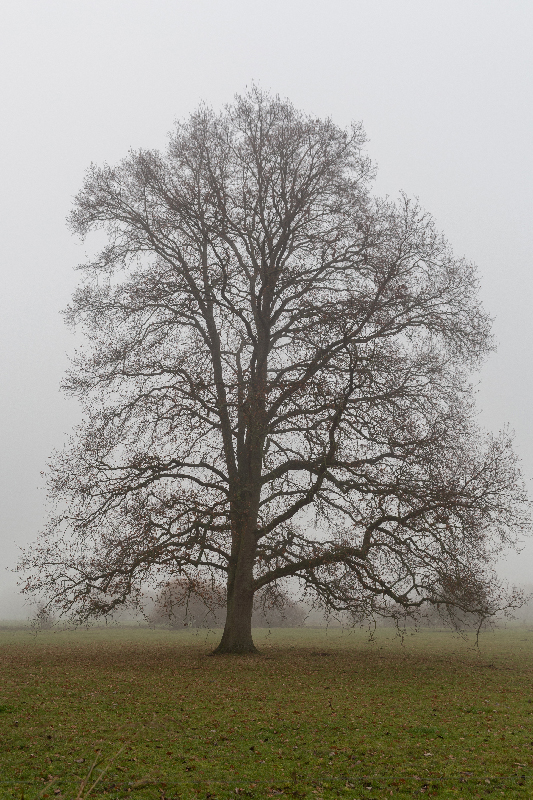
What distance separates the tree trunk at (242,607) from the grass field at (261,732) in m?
3.02

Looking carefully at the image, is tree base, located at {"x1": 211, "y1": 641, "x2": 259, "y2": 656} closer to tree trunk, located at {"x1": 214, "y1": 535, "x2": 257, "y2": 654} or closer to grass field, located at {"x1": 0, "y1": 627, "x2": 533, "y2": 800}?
tree trunk, located at {"x1": 214, "y1": 535, "x2": 257, "y2": 654}

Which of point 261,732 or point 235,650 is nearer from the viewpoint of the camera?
point 261,732

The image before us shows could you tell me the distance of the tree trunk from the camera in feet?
65.4

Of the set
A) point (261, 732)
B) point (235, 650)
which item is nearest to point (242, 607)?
point (235, 650)

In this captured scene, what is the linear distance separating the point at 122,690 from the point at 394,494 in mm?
9173

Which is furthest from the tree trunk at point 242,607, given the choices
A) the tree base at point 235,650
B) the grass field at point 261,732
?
A: the grass field at point 261,732

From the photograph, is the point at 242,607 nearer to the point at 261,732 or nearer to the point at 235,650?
the point at 235,650

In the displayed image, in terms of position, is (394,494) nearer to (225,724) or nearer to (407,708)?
(407,708)

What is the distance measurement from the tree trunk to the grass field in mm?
3020

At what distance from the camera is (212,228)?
21.1 m

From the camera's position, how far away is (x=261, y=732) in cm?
985

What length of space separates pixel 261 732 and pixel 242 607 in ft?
33.4

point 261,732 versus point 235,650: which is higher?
point 235,650

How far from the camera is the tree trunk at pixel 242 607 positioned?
1992cm
